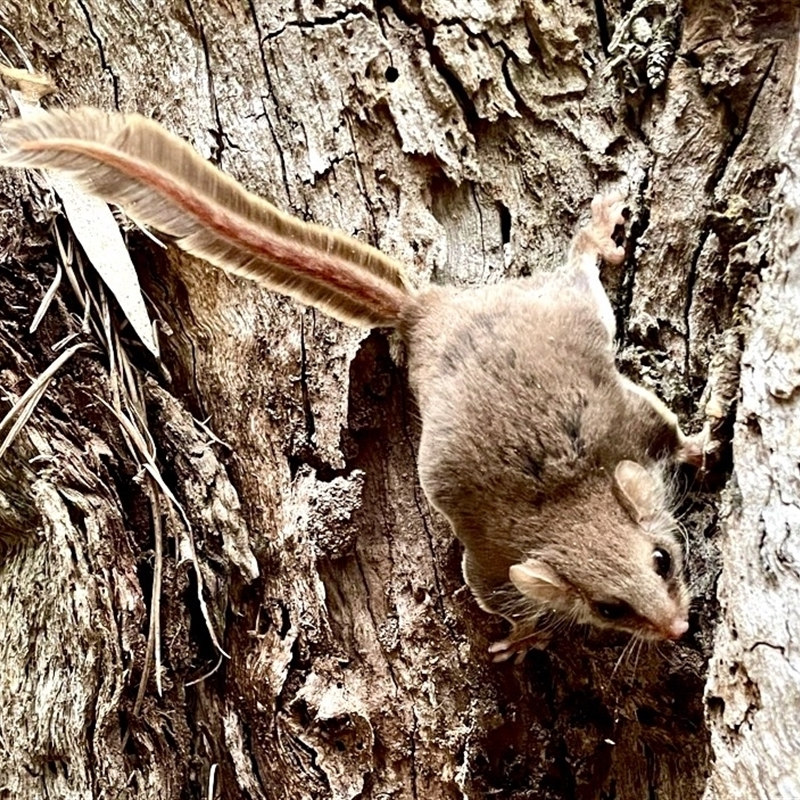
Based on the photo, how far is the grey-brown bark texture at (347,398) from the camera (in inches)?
117

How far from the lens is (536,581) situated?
2.87m

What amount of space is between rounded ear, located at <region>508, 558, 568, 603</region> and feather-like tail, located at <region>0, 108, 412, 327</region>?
87cm

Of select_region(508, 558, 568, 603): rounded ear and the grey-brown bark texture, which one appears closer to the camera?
select_region(508, 558, 568, 603): rounded ear

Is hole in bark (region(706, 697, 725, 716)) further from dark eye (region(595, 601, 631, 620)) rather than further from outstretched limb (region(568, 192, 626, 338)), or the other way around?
outstretched limb (region(568, 192, 626, 338))

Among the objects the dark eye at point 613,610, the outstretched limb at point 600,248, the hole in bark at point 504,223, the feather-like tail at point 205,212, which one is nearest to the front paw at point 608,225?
the outstretched limb at point 600,248

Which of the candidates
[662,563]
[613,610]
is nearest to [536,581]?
[613,610]

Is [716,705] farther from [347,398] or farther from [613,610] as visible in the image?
[347,398]

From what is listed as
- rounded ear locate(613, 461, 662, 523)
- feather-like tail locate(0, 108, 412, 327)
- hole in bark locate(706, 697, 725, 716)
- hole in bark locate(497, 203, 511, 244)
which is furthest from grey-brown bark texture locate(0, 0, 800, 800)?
hole in bark locate(706, 697, 725, 716)

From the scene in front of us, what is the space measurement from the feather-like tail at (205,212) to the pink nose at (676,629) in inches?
48.5

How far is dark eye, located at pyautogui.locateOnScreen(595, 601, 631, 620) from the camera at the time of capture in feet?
9.32

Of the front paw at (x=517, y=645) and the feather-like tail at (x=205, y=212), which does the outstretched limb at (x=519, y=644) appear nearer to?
the front paw at (x=517, y=645)

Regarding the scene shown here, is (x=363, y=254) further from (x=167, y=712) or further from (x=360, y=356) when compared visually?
(x=167, y=712)

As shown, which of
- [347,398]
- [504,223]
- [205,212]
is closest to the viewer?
[205,212]

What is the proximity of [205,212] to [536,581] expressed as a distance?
1.40 metres
